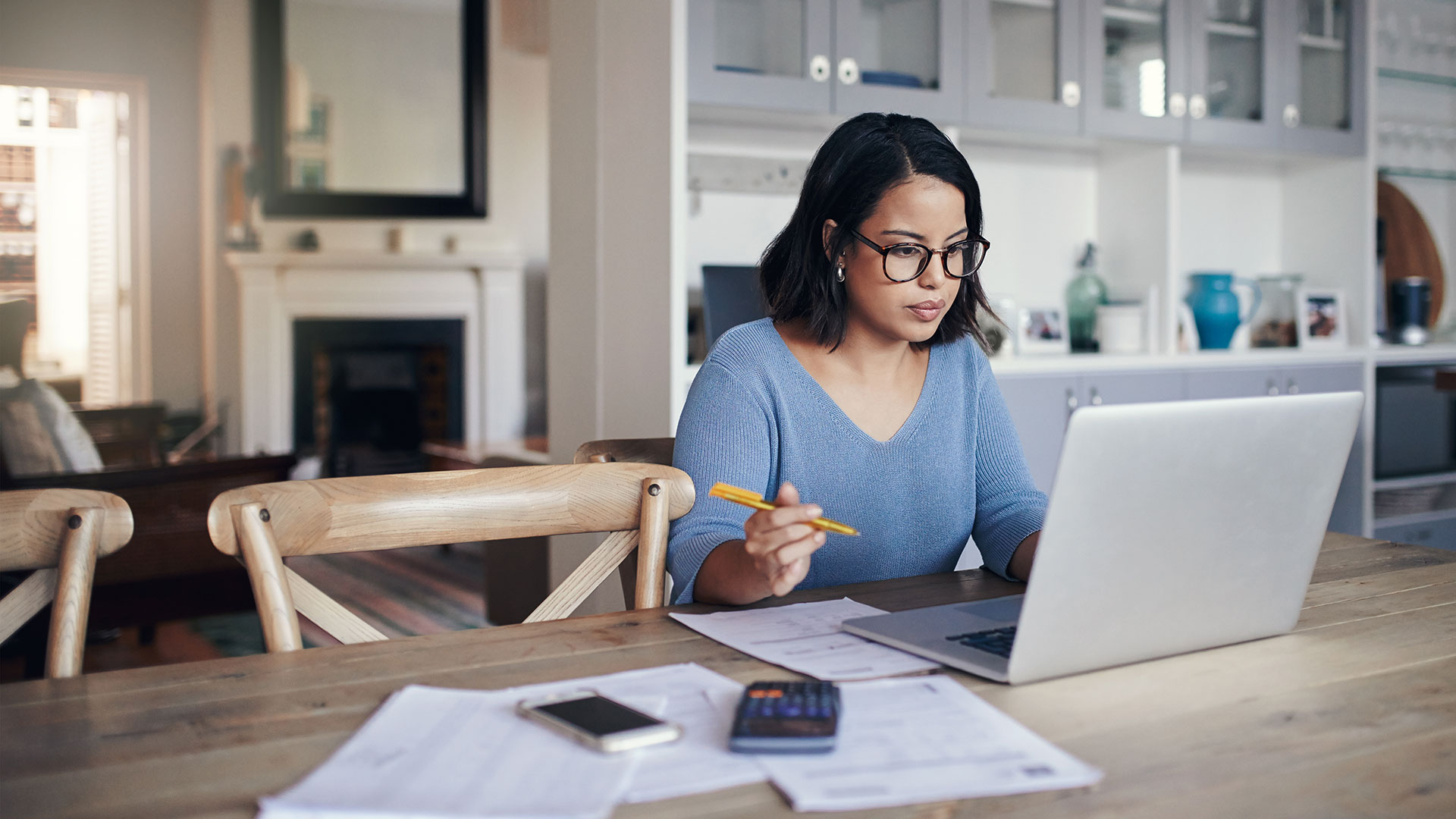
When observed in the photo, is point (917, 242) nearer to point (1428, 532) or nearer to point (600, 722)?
point (600, 722)

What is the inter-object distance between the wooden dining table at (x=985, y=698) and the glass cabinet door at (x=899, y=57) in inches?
78.2

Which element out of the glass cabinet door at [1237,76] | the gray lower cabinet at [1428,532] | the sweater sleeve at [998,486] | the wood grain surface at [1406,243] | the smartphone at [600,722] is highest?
the glass cabinet door at [1237,76]

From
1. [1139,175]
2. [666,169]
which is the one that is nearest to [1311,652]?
[666,169]

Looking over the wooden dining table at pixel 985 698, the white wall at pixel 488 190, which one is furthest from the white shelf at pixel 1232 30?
the white wall at pixel 488 190

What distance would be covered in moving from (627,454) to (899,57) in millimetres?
1783

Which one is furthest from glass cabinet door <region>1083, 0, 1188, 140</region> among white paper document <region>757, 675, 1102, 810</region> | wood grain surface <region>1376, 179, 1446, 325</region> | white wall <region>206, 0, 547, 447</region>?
Answer: white wall <region>206, 0, 547, 447</region>

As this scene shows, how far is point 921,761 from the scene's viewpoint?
69 cm

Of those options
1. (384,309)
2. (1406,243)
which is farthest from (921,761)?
(384,309)

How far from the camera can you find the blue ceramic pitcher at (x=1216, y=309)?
352 centimetres

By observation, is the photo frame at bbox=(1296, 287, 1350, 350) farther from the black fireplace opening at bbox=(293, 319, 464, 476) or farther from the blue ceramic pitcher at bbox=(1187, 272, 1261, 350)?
the black fireplace opening at bbox=(293, 319, 464, 476)

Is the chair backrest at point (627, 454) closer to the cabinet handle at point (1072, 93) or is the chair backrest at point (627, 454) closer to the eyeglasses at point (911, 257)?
the eyeglasses at point (911, 257)

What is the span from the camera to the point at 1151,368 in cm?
327

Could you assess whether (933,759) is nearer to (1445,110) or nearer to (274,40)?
(1445,110)

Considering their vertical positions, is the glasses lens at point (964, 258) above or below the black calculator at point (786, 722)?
above
